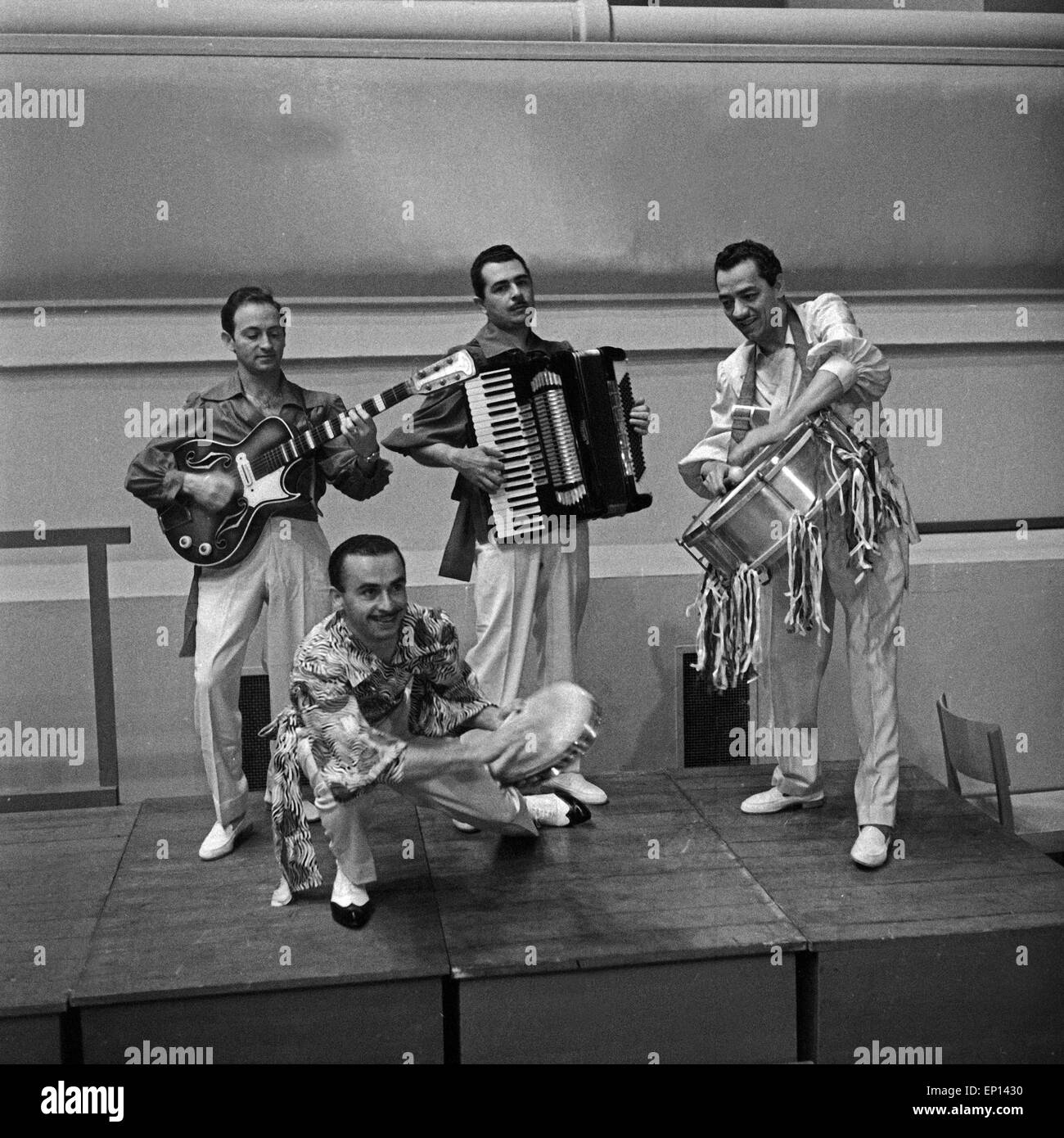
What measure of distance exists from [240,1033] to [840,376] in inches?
81.8

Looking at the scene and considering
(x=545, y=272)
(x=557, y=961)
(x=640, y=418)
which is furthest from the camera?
(x=545, y=272)

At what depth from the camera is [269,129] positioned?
4.52 m

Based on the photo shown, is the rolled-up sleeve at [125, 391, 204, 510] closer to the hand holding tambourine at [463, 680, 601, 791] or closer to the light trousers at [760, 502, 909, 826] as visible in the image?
the hand holding tambourine at [463, 680, 601, 791]

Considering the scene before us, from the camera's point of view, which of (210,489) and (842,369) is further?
(210,489)

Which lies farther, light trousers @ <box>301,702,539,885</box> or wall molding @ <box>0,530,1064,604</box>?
wall molding @ <box>0,530,1064,604</box>

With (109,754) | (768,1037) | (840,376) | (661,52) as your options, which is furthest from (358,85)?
(768,1037)

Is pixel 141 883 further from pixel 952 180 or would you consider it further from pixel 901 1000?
pixel 952 180

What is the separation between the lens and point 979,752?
13.4 feet

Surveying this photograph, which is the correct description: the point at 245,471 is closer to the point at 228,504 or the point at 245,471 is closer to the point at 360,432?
the point at 228,504

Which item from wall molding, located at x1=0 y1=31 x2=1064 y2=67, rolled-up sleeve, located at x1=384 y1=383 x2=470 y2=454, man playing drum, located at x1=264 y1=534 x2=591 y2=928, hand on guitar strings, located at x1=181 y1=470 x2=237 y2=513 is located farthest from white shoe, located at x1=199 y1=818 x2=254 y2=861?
wall molding, located at x1=0 y1=31 x2=1064 y2=67

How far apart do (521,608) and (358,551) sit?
2.71 feet

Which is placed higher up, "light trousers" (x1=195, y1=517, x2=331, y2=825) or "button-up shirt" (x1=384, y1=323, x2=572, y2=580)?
"button-up shirt" (x1=384, y1=323, x2=572, y2=580)

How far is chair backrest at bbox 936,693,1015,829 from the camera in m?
4.00

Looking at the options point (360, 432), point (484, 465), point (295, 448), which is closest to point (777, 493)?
point (484, 465)
